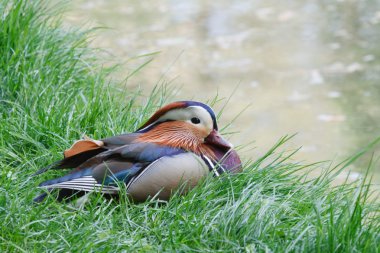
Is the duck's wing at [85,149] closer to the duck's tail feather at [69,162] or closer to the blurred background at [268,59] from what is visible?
the duck's tail feather at [69,162]

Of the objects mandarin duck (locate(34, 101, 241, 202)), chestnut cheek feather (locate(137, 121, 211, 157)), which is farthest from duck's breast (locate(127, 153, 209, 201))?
chestnut cheek feather (locate(137, 121, 211, 157))

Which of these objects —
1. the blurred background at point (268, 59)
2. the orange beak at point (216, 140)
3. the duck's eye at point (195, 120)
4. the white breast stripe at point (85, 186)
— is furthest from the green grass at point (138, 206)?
the blurred background at point (268, 59)

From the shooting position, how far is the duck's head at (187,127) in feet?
11.9

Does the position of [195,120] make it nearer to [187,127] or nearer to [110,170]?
[187,127]

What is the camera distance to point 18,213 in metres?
3.15

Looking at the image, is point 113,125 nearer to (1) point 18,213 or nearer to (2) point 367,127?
(1) point 18,213

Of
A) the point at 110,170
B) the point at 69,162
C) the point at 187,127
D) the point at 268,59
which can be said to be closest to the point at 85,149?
the point at 69,162

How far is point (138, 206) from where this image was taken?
3338 millimetres

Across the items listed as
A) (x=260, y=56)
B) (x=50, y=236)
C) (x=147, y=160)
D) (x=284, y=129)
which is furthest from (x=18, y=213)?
(x=260, y=56)

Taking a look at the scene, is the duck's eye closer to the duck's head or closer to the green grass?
the duck's head

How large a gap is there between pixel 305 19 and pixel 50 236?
6381 mm

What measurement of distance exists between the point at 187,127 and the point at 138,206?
19.1 inches

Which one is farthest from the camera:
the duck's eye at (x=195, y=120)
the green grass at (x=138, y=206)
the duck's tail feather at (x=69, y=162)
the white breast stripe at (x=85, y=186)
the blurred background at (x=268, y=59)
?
the blurred background at (x=268, y=59)

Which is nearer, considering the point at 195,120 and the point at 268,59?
the point at 195,120
